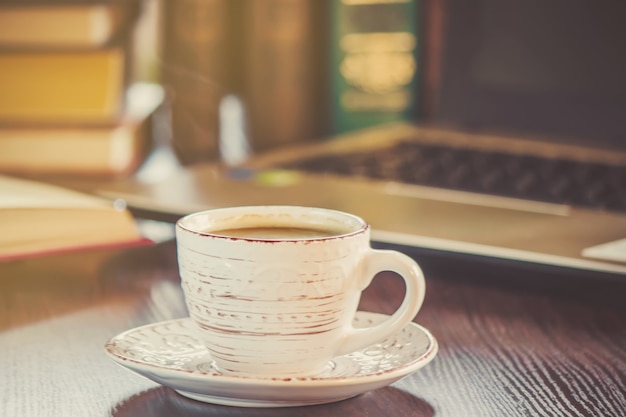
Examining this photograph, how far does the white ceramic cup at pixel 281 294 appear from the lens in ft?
1.21

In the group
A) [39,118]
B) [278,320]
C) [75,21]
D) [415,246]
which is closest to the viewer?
[278,320]

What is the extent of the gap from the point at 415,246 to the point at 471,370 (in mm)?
163

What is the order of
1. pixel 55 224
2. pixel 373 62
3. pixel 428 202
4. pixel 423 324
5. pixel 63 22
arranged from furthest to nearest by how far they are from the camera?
pixel 373 62 < pixel 63 22 < pixel 428 202 < pixel 55 224 < pixel 423 324

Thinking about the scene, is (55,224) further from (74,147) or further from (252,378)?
(74,147)

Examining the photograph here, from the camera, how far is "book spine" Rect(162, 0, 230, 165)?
2.17 meters

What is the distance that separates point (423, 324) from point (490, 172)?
14.1 inches

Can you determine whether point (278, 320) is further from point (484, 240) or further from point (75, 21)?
point (75, 21)

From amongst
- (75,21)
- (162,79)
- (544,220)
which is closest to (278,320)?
(544,220)

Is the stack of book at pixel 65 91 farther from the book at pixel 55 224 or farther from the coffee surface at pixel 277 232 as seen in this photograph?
the coffee surface at pixel 277 232

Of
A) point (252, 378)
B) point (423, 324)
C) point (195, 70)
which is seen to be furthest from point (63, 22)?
point (195, 70)

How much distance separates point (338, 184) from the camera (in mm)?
833

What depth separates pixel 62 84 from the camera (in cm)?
114

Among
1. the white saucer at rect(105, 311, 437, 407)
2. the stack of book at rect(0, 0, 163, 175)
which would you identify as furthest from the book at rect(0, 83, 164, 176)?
the white saucer at rect(105, 311, 437, 407)

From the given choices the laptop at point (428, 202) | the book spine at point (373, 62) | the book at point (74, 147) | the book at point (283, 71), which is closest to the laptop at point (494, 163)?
the laptop at point (428, 202)
